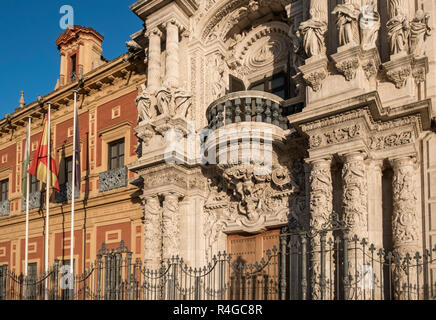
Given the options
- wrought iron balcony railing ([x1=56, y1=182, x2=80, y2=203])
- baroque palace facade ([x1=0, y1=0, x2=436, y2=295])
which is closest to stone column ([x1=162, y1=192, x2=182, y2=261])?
baroque palace facade ([x1=0, y1=0, x2=436, y2=295])

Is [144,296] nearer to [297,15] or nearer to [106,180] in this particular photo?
[106,180]

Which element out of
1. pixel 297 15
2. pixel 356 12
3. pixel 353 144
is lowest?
pixel 353 144

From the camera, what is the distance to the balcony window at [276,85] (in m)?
11.2

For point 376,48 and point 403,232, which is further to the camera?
point 376,48

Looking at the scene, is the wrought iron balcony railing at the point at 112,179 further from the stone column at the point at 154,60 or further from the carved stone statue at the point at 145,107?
the stone column at the point at 154,60

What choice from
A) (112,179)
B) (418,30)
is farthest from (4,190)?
(418,30)

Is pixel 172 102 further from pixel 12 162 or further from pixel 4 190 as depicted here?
pixel 4 190

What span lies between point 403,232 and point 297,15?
518 cm

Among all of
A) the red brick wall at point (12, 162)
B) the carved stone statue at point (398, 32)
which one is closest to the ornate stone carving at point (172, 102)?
the carved stone statue at point (398, 32)

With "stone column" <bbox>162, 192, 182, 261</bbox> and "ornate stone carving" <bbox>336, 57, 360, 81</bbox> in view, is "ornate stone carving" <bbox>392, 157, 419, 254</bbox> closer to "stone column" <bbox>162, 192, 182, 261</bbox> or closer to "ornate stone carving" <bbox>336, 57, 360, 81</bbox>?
"ornate stone carving" <bbox>336, 57, 360, 81</bbox>

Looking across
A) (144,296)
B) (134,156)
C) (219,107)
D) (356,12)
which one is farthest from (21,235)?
(356,12)

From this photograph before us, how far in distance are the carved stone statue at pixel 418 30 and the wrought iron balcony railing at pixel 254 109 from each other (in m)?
2.39

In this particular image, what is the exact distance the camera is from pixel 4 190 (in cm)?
1888

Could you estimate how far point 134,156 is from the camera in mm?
13477
